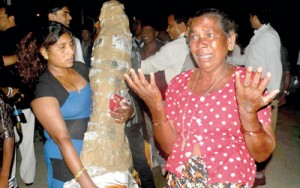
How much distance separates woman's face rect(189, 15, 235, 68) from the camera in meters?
2.19

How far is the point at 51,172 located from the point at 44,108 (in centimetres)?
57

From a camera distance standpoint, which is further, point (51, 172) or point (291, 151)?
point (291, 151)

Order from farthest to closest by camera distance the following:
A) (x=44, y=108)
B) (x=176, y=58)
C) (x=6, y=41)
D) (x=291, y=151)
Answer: (x=291, y=151) < (x=6, y=41) < (x=176, y=58) < (x=44, y=108)

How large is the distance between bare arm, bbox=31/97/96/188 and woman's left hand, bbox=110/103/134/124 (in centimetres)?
41

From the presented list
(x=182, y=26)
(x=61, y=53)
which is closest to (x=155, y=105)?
(x=61, y=53)

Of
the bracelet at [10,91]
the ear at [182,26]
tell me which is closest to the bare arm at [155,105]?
the bracelet at [10,91]

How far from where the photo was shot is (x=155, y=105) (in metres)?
2.08

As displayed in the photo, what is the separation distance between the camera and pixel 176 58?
4.35 meters

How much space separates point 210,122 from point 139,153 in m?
1.93

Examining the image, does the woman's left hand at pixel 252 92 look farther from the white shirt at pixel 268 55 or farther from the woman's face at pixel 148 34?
the woman's face at pixel 148 34

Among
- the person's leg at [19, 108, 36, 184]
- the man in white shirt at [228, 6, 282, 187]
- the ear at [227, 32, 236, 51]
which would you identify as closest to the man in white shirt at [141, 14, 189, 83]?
the man in white shirt at [228, 6, 282, 187]

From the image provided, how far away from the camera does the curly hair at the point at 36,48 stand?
2631mm

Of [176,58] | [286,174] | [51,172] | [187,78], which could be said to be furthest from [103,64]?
[286,174]

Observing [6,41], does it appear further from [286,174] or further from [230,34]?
[286,174]
